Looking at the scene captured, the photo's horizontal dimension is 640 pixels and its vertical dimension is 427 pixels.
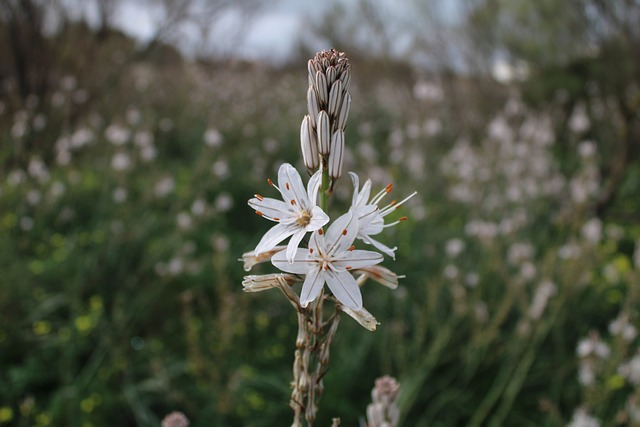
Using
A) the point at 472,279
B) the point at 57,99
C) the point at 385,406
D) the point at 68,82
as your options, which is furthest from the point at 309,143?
the point at 57,99

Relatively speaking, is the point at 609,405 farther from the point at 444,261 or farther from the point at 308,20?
the point at 308,20

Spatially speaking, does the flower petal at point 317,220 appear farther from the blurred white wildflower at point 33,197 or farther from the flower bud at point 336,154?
the blurred white wildflower at point 33,197

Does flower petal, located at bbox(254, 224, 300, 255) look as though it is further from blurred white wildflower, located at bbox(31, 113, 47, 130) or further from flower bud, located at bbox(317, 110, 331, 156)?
blurred white wildflower, located at bbox(31, 113, 47, 130)

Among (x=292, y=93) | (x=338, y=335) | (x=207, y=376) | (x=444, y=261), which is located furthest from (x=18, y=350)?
(x=292, y=93)

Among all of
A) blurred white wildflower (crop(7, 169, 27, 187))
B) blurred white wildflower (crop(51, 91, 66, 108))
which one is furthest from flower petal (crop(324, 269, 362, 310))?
blurred white wildflower (crop(51, 91, 66, 108))

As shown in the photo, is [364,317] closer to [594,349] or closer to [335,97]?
[335,97]

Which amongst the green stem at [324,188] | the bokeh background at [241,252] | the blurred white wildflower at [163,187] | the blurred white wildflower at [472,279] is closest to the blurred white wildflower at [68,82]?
the bokeh background at [241,252]
